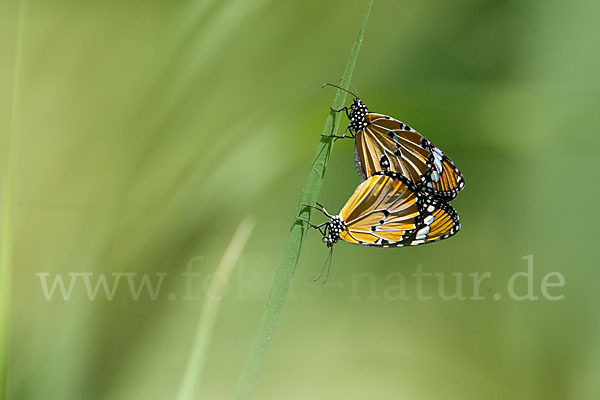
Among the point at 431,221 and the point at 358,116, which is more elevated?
the point at 358,116

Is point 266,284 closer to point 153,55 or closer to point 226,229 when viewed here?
point 226,229

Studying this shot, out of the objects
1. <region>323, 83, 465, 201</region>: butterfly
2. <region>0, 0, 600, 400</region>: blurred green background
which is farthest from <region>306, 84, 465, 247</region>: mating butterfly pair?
<region>0, 0, 600, 400</region>: blurred green background

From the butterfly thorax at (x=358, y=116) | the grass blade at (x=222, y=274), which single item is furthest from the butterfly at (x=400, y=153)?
the grass blade at (x=222, y=274)

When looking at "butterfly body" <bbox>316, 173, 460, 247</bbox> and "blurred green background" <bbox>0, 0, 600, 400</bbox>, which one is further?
"blurred green background" <bbox>0, 0, 600, 400</bbox>

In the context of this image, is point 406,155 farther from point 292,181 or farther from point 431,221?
point 292,181

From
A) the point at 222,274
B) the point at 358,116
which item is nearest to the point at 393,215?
the point at 358,116

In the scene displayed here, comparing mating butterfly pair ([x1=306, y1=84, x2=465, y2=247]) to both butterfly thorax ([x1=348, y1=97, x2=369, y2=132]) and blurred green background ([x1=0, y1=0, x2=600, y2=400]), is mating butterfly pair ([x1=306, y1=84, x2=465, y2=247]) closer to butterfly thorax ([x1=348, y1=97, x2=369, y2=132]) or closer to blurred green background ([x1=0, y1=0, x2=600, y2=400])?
butterfly thorax ([x1=348, y1=97, x2=369, y2=132])
